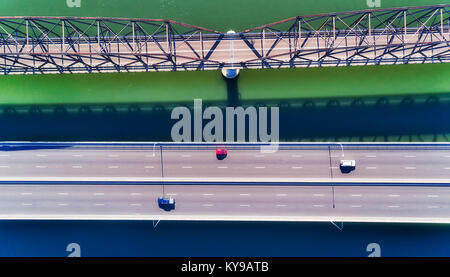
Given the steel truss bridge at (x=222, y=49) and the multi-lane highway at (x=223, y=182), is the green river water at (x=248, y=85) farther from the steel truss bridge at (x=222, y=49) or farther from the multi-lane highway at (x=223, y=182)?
the multi-lane highway at (x=223, y=182)

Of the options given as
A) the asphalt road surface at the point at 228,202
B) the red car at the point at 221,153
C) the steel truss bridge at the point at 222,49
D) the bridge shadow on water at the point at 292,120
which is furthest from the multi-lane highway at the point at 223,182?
the steel truss bridge at the point at 222,49

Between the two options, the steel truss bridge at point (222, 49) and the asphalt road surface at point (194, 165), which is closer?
the steel truss bridge at point (222, 49)

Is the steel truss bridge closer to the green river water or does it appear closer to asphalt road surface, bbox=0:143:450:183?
the green river water

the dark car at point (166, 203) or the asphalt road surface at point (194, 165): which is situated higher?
the asphalt road surface at point (194, 165)

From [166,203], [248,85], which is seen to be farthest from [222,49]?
[166,203]

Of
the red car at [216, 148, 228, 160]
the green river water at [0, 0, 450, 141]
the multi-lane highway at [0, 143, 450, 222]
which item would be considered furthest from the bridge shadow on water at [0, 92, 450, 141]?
the red car at [216, 148, 228, 160]
